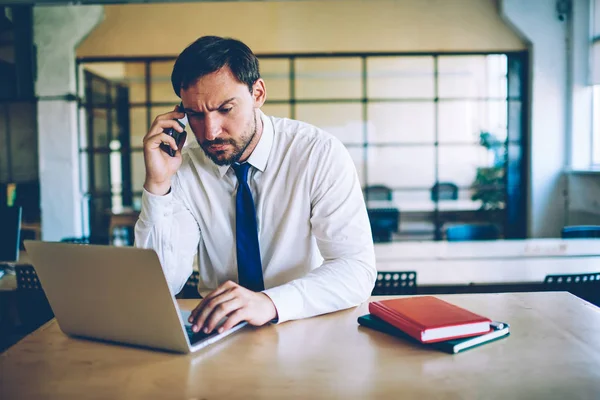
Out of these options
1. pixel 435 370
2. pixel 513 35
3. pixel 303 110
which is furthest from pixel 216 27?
pixel 435 370

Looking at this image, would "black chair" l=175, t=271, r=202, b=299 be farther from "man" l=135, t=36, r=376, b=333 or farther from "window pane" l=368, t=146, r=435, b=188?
"window pane" l=368, t=146, r=435, b=188

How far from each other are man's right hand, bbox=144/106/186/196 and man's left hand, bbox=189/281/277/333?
0.58 meters

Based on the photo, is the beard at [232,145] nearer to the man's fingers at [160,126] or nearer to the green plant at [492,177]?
the man's fingers at [160,126]

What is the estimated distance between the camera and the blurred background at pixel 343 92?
25.3 feet

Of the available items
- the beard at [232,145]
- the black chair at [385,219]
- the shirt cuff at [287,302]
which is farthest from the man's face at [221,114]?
the black chair at [385,219]

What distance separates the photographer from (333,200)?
6.33 ft

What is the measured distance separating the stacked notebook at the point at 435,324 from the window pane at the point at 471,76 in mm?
7202

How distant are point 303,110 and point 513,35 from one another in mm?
3207

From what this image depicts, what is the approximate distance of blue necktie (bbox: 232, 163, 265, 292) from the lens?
1.93m

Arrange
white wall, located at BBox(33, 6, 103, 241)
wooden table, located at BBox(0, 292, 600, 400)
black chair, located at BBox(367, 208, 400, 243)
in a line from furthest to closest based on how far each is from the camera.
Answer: white wall, located at BBox(33, 6, 103, 241), black chair, located at BBox(367, 208, 400, 243), wooden table, located at BBox(0, 292, 600, 400)

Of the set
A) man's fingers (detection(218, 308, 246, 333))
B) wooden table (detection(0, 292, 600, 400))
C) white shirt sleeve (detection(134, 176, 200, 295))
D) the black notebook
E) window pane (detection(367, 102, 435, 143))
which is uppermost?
window pane (detection(367, 102, 435, 143))

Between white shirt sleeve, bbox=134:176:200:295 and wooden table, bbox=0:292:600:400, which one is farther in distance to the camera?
white shirt sleeve, bbox=134:176:200:295

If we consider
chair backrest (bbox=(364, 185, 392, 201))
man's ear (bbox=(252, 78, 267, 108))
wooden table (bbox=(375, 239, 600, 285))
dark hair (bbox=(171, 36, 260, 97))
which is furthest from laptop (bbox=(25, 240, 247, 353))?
chair backrest (bbox=(364, 185, 392, 201))

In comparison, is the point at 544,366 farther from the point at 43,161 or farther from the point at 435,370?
the point at 43,161
